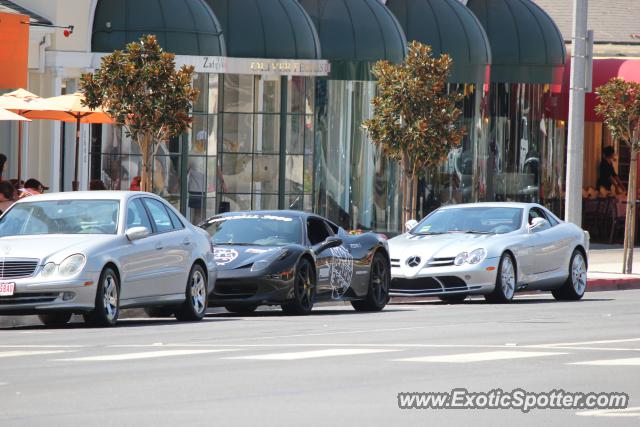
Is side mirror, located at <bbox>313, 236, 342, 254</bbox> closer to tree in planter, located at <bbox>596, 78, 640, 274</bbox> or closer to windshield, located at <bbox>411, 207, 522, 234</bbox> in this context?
windshield, located at <bbox>411, 207, 522, 234</bbox>

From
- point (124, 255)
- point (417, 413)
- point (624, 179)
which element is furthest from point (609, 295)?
point (624, 179)

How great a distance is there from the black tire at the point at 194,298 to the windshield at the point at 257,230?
1.51 m

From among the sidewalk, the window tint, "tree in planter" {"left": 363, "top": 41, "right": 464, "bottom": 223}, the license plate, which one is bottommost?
the sidewalk

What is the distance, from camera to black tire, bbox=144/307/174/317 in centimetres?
1795

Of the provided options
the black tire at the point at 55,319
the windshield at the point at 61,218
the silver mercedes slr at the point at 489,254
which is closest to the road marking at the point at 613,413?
the windshield at the point at 61,218

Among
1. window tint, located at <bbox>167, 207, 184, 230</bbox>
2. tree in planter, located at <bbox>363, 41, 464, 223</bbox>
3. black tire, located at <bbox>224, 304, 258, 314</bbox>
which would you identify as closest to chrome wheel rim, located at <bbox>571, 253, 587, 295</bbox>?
tree in planter, located at <bbox>363, 41, 464, 223</bbox>

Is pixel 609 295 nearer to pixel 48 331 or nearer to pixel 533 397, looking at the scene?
pixel 48 331

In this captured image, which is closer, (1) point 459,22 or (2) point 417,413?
(2) point 417,413

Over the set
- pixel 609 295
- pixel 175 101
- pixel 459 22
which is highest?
pixel 459 22

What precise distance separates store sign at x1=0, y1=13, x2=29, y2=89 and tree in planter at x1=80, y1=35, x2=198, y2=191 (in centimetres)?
469

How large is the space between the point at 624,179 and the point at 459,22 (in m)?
11.7

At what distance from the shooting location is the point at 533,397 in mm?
9938

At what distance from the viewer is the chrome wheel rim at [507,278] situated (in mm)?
21938

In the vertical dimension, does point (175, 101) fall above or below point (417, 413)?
above
